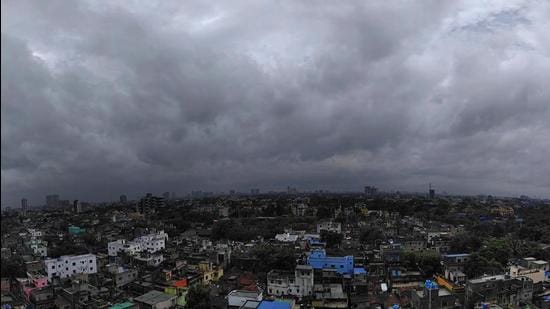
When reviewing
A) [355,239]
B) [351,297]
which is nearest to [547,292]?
[351,297]

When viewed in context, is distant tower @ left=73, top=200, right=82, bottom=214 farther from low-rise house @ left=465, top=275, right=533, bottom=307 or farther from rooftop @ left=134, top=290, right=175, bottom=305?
low-rise house @ left=465, top=275, right=533, bottom=307

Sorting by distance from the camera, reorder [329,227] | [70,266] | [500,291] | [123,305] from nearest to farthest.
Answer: [123,305], [500,291], [70,266], [329,227]

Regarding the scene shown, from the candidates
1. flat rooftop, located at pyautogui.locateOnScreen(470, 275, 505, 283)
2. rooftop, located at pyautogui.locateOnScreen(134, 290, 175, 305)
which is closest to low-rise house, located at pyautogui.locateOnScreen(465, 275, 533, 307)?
flat rooftop, located at pyautogui.locateOnScreen(470, 275, 505, 283)

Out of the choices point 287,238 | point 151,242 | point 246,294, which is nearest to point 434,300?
point 246,294

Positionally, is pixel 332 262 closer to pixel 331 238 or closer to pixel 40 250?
pixel 331 238

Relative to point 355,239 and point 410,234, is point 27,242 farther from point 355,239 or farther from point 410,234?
point 410,234

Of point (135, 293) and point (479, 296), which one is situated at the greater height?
point (479, 296)

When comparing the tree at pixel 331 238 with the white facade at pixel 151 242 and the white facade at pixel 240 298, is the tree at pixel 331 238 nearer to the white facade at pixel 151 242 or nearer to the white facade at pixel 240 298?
the white facade at pixel 151 242

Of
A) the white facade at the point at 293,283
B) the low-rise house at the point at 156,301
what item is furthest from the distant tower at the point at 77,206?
the white facade at the point at 293,283
